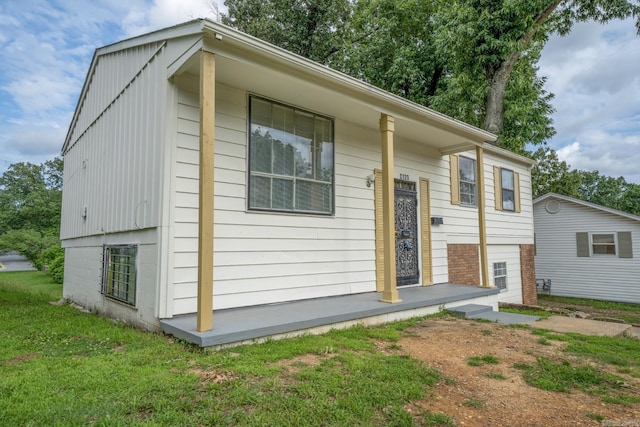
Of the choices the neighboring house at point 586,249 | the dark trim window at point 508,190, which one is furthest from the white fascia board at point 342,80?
the neighboring house at point 586,249

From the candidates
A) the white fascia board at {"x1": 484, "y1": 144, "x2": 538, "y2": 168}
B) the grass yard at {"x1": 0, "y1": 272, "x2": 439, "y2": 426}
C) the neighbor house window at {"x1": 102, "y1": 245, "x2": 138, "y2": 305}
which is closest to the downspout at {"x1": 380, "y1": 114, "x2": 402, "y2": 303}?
the grass yard at {"x1": 0, "y1": 272, "x2": 439, "y2": 426}

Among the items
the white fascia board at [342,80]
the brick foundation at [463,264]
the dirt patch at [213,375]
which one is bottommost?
the dirt patch at [213,375]

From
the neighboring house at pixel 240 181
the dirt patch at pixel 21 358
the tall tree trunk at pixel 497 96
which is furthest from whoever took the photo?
the tall tree trunk at pixel 497 96

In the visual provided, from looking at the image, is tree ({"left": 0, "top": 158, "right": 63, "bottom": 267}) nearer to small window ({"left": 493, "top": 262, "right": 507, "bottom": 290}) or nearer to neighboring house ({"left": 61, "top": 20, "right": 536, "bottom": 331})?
neighboring house ({"left": 61, "top": 20, "right": 536, "bottom": 331})

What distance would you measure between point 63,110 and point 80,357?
722 inches

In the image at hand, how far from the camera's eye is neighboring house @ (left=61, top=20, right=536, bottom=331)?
407 centimetres

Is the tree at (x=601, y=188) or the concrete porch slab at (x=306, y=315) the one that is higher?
the tree at (x=601, y=188)

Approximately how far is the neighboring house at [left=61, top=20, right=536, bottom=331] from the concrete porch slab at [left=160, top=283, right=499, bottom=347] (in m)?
0.18

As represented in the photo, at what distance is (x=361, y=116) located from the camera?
590 cm

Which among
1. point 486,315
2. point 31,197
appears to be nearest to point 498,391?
point 486,315

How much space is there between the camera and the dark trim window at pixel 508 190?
10.2m

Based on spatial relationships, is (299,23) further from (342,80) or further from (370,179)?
(342,80)

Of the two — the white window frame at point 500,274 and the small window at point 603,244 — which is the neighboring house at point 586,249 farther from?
the white window frame at point 500,274

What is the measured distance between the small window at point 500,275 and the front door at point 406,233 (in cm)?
380
